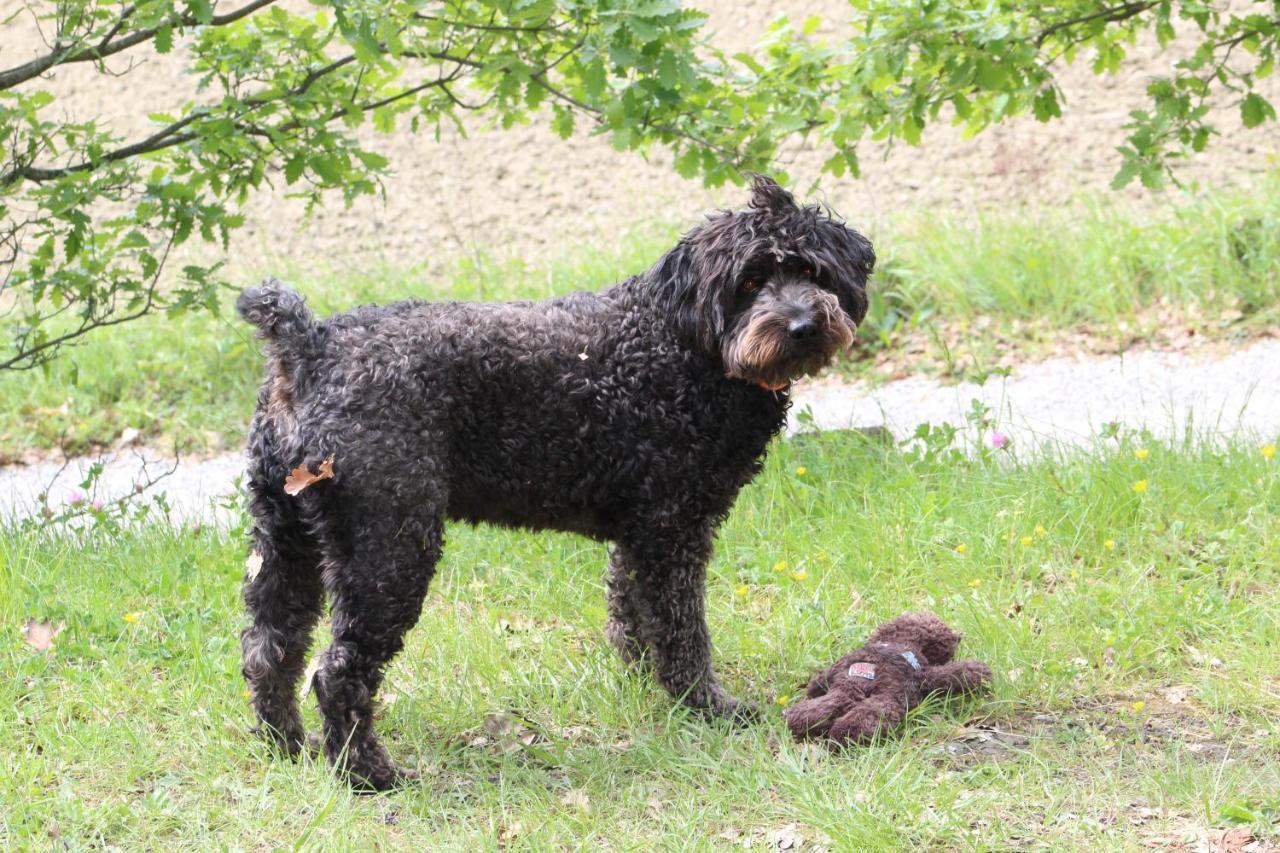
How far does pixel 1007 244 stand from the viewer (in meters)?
8.49

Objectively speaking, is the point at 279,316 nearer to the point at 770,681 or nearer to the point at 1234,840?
the point at 770,681

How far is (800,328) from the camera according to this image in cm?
410

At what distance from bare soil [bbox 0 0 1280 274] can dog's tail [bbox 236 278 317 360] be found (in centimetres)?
557

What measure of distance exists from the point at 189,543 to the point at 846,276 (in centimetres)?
308

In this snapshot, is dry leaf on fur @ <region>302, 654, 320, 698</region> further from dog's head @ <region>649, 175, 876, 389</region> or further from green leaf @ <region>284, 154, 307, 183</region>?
green leaf @ <region>284, 154, 307, 183</region>

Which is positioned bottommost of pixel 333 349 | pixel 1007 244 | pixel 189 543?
pixel 189 543

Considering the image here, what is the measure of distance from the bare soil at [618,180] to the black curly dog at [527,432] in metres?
5.18

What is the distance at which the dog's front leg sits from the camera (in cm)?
439

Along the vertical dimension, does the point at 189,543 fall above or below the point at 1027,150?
below

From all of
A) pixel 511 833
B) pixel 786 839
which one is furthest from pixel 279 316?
pixel 786 839

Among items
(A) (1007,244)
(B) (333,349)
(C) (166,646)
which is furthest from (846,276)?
(A) (1007,244)

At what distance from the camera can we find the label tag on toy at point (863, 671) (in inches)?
167

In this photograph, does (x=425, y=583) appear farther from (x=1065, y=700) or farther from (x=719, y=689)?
(x=1065, y=700)

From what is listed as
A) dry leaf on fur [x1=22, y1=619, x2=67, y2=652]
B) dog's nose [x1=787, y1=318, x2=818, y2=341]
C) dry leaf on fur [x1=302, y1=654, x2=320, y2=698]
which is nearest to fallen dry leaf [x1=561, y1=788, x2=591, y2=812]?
dry leaf on fur [x1=302, y1=654, x2=320, y2=698]
